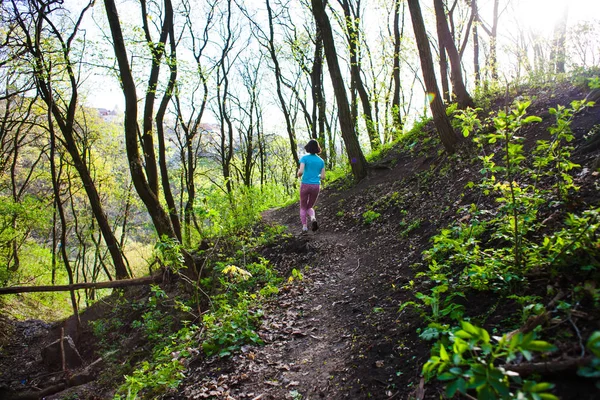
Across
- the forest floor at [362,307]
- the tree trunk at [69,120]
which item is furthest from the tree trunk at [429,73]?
the tree trunk at [69,120]

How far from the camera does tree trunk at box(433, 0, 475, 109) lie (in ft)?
27.7

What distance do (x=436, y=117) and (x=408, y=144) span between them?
3.65 m

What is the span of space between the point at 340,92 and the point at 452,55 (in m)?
3.16

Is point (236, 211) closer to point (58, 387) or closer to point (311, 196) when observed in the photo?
point (311, 196)

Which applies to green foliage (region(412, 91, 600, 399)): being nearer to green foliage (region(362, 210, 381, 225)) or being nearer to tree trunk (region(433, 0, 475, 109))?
green foliage (region(362, 210, 381, 225))

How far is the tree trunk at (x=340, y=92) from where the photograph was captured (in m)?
9.75

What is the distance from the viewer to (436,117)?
24.6ft

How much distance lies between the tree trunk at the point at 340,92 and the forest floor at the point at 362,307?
131 centimetres

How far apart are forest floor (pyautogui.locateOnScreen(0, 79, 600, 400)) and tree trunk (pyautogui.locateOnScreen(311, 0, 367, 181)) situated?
131cm

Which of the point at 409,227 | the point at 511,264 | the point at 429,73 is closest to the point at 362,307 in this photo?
the point at 511,264

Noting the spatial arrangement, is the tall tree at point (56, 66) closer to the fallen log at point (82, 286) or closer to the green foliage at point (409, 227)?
the fallen log at point (82, 286)

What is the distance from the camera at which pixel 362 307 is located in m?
4.24

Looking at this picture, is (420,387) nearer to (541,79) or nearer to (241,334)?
(241,334)

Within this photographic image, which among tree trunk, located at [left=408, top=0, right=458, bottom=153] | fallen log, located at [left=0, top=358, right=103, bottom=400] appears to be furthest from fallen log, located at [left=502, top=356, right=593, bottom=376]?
fallen log, located at [left=0, top=358, right=103, bottom=400]
